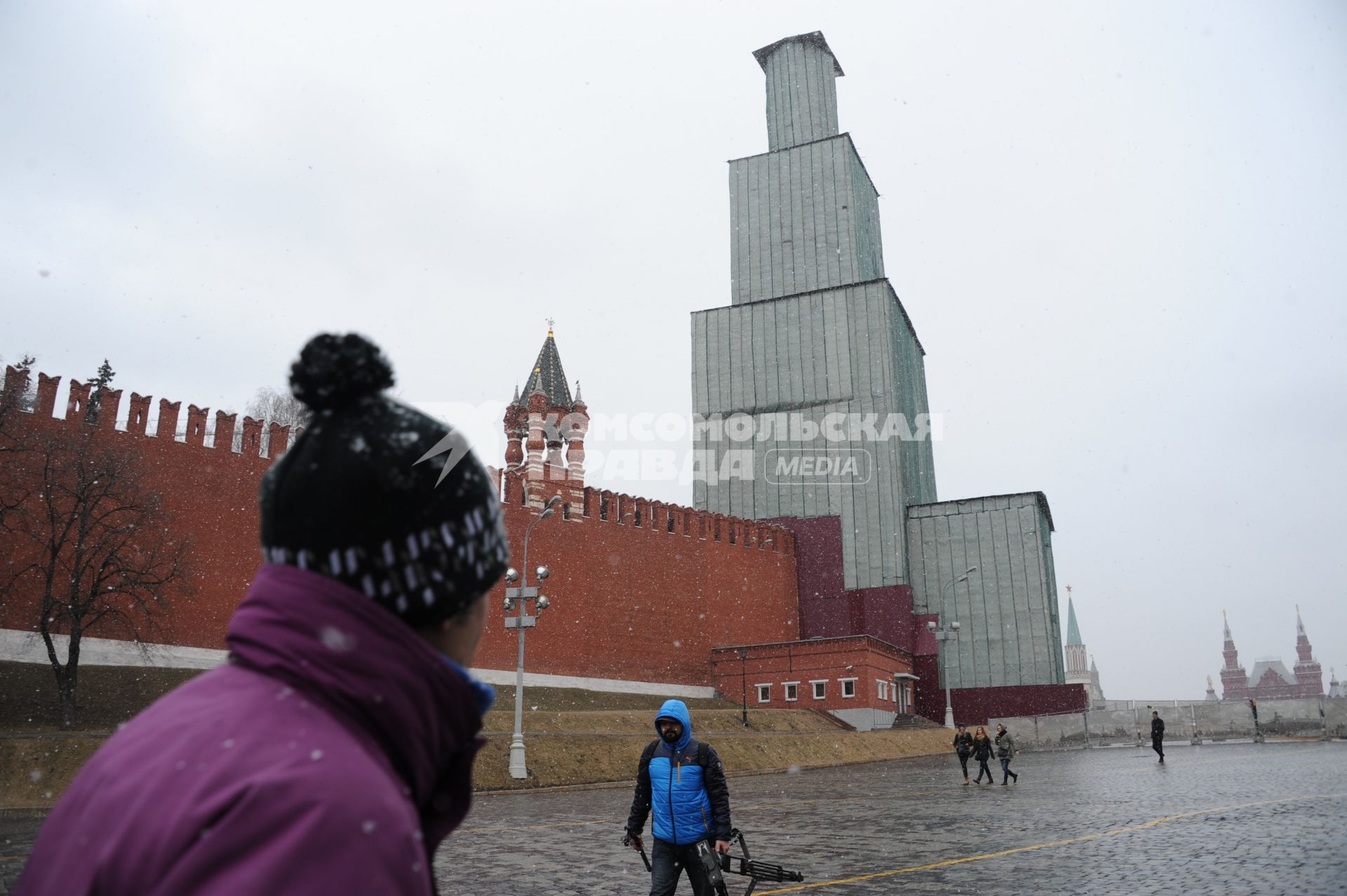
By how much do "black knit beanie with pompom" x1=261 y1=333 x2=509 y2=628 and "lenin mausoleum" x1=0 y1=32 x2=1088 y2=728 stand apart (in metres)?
25.3

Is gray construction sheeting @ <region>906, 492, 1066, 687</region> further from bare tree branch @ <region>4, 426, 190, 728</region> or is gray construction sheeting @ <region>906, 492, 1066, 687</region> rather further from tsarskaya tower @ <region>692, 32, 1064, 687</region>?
bare tree branch @ <region>4, 426, 190, 728</region>

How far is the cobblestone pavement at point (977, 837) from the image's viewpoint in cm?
702

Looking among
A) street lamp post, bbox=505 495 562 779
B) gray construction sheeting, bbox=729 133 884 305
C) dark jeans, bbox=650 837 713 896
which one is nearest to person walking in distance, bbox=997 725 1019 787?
street lamp post, bbox=505 495 562 779

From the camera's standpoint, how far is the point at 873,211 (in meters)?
47.7

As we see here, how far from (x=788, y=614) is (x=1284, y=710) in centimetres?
1692

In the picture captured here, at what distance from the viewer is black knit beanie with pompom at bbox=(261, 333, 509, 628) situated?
1.13m

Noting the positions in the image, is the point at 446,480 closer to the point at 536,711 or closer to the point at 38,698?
the point at 38,698

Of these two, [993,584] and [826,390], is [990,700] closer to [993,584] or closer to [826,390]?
[993,584]

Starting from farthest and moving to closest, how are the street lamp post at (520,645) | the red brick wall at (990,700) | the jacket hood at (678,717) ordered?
1. the red brick wall at (990,700)
2. the street lamp post at (520,645)
3. the jacket hood at (678,717)

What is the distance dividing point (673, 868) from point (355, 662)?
15.3ft

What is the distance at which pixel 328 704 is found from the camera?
1.04 metres

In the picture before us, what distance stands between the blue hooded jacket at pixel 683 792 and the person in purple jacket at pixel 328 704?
4.16 meters

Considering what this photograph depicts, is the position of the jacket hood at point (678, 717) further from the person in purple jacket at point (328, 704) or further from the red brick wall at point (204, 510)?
the red brick wall at point (204, 510)

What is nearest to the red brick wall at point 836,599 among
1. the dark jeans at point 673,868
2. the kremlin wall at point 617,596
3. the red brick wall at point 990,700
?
the kremlin wall at point 617,596
